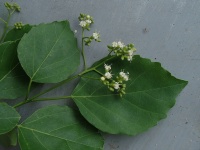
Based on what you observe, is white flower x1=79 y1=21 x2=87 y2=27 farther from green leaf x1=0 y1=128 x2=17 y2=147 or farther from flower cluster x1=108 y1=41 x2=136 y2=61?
green leaf x1=0 y1=128 x2=17 y2=147

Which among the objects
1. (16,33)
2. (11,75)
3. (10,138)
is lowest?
(10,138)

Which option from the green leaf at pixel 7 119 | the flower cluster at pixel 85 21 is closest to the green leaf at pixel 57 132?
the green leaf at pixel 7 119

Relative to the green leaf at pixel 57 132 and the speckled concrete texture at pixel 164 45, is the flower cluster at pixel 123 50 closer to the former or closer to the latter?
the speckled concrete texture at pixel 164 45

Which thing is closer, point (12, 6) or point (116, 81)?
point (116, 81)

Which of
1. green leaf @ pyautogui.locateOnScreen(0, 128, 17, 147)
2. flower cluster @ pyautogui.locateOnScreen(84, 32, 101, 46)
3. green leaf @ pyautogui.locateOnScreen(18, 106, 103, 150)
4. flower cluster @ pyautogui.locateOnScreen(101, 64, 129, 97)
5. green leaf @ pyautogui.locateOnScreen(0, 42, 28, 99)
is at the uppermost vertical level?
flower cluster @ pyautogui.locateOnScreen(84, 32, 101, 46)

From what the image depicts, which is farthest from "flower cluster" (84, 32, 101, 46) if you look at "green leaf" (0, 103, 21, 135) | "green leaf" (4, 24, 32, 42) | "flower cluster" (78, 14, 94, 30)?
"green leaf" (0, 103, 21, 135)

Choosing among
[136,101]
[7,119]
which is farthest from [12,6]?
[136,101]

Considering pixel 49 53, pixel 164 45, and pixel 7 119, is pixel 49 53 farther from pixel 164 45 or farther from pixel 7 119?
pixel 164 45
